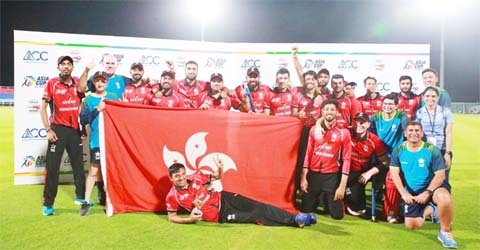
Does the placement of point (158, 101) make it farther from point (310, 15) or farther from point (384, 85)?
point (310, 15)

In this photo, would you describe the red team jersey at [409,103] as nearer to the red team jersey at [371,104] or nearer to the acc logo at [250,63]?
the red team jersey at [371,104]

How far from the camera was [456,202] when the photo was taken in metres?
6.14

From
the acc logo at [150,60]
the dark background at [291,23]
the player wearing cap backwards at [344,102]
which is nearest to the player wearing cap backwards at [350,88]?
the player wearing cap backwards at [344,102]

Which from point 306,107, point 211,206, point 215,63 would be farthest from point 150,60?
point 211,206

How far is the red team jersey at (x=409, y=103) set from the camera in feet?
19.5

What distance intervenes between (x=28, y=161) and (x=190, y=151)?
3.23m

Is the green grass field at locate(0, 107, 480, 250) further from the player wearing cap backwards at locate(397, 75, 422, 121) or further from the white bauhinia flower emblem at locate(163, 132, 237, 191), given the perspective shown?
the player wearing cap backwards at locate(397, 75, 422, 121)

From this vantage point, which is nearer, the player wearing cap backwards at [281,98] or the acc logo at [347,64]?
the player wearing cap backwards at [281,98]

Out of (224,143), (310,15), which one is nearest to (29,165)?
(224,143)

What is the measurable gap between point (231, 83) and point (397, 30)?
17.3 metres

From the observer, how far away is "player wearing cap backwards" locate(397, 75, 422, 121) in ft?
19.5

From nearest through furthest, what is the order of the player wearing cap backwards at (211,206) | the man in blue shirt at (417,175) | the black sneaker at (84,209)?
the man in blue shirt at (417,175)
the player wearing cap backwards at (211,206)
the black sneaker at (84,209)

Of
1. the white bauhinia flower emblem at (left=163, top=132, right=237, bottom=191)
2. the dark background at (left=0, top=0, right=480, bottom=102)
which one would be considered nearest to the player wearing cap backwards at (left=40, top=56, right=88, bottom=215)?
the white bauhinia flower emblem at (left=163, top=132, right=237, bottom=191)

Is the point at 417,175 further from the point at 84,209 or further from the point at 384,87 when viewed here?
the point at 84,209
